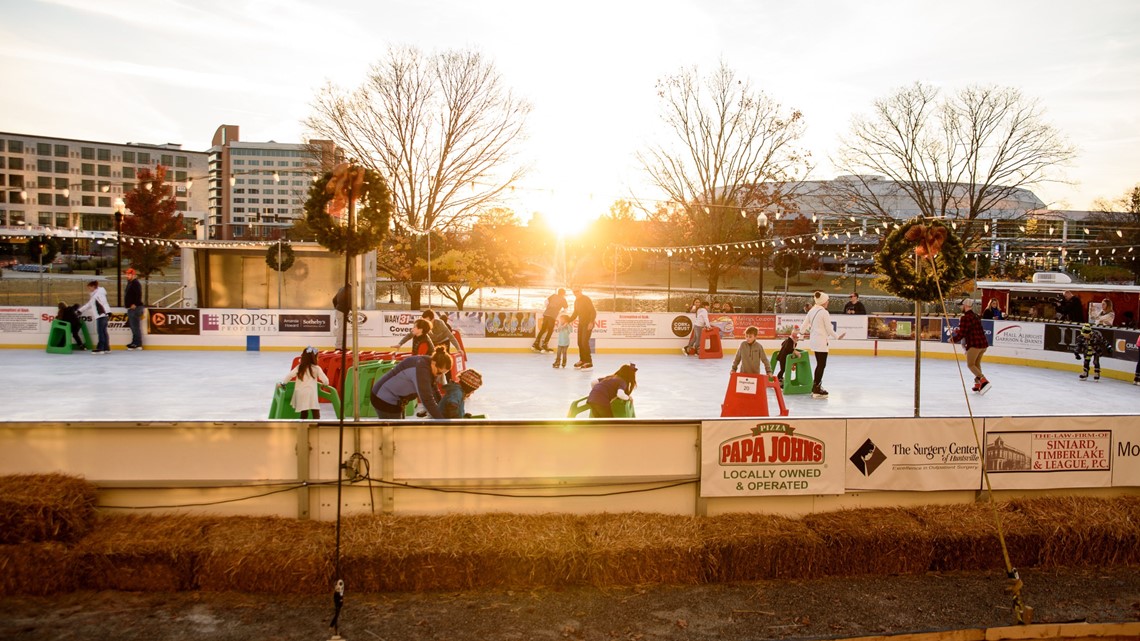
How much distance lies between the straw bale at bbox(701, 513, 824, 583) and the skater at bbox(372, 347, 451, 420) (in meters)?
3.67

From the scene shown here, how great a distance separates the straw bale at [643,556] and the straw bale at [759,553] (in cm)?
11

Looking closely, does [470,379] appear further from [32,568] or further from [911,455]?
[32,568]

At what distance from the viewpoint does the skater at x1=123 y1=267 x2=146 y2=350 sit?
1981 centimetres

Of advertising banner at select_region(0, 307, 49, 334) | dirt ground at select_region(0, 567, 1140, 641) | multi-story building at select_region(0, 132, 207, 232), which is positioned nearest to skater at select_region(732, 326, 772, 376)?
dirt ground at select_region(0, 567, 1140, 641)

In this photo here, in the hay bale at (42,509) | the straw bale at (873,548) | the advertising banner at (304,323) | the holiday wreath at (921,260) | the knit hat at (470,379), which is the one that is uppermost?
the holiday wreath at (921,260)

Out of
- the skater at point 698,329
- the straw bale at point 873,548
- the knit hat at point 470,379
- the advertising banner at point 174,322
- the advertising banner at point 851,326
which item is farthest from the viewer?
the advertising banner at point 851,326

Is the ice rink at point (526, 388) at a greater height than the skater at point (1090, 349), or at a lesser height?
lesser

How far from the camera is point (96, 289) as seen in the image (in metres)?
19.4

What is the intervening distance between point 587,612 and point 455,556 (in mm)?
1016

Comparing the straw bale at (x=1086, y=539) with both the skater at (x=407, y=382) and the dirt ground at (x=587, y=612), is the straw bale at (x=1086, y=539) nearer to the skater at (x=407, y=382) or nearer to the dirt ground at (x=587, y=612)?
the dirt ground at (x=587, y=612)

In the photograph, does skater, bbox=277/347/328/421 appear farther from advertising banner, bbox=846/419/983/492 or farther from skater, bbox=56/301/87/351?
skater, bbox=56/301/87/351

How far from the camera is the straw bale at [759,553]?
20.0 feet

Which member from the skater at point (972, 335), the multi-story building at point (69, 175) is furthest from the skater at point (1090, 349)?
the multi-story building at point (69, 175)

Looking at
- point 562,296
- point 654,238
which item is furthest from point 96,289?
point 654,238
